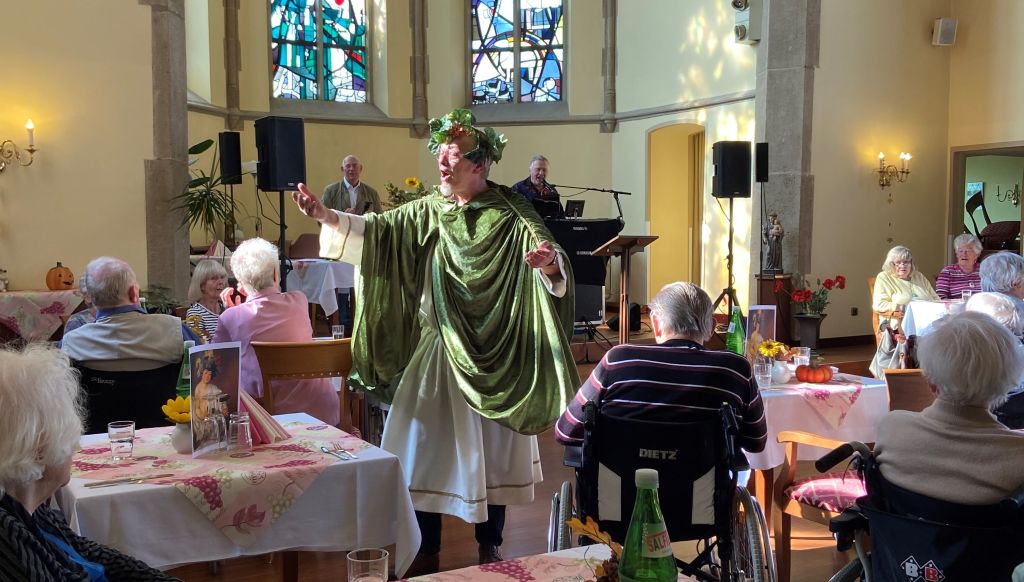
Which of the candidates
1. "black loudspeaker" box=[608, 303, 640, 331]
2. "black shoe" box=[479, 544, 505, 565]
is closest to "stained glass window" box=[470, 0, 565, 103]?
"black loudspeaker" box=[608, 303, 640, 331]

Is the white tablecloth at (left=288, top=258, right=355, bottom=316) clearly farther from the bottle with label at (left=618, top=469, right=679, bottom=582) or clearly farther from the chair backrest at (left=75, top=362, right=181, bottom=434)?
the bottle with label at (left=618, top=469, right=679, bottom=582)

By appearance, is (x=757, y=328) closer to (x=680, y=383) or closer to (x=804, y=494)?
(x=804, y=494)

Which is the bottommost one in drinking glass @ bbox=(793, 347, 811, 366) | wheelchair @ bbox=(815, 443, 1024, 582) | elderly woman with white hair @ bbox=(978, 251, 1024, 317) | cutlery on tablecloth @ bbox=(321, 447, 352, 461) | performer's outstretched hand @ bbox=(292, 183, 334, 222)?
wheelchair @ bbox=(815, 443, 1024, 582)

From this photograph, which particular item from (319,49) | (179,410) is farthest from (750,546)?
(319,49)

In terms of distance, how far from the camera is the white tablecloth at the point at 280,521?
2096 mm

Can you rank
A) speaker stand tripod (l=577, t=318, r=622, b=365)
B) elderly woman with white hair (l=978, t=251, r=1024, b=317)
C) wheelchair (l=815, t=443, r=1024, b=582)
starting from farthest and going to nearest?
speaker stand tripod (l=577, t=318, r=622, b=365) → elderly woman with white hair (l=978, t=251, r=1024, b=317) → wheelchair (l=815, t=443, r=1024, b=582)

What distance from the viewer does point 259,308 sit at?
3666mm

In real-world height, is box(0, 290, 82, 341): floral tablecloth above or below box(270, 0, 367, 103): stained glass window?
below

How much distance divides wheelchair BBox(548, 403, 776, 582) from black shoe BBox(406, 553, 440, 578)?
1185 millimetres

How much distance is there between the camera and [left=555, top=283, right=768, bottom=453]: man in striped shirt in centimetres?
238

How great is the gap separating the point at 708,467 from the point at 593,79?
1066 cm

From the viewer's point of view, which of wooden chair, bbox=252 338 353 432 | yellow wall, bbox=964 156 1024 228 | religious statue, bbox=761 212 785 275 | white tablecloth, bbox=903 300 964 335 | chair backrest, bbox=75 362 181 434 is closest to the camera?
chair backrest, bbox=75 362 181 434

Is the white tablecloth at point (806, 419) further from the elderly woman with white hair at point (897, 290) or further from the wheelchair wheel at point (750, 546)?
the elderly woman with white hair at point (897, 290)

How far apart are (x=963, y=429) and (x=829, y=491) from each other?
116 centimetres
